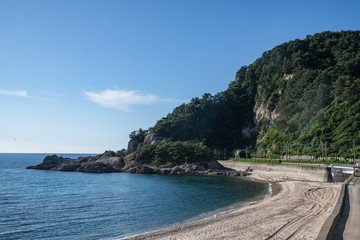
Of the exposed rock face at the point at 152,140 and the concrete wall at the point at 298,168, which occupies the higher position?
the exposed rock face at the point at 152,140

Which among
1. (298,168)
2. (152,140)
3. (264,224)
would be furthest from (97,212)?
(152,140)

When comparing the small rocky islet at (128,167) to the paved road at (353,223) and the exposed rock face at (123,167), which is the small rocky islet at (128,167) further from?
the paved road at (353,223)

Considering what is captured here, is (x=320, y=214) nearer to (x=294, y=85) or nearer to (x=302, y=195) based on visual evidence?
(x=302, y=195)

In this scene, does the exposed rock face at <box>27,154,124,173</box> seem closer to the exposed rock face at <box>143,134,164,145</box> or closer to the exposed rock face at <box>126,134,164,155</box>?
the exposed rock face at <box>126,134,164,155</box>

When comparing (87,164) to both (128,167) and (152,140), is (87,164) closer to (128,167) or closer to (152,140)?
(128,167)

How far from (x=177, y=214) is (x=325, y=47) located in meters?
110

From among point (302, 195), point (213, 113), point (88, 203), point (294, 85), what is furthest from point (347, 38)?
point (88, 203)

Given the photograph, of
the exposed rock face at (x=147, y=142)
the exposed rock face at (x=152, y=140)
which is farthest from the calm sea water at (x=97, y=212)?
the exposed rock face at (x=147, y=142)

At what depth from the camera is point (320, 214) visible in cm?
1980

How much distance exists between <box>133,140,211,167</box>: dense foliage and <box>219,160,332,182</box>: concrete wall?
36.0 ft

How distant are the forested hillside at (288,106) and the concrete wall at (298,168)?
35.2 feet

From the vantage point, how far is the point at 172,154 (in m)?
79.8

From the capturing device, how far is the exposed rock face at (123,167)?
72062 mm

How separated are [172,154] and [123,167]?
18.3 m
